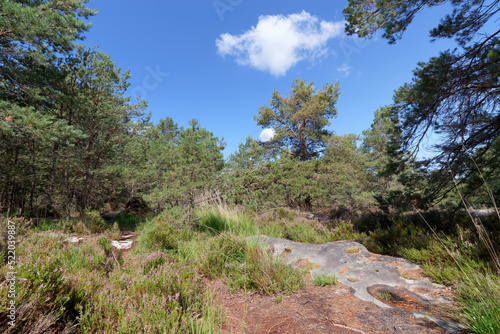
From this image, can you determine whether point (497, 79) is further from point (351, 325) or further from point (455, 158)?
point (351, 325)

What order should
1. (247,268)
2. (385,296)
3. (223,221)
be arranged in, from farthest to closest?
(223,221)
(247,268)
(385,296)

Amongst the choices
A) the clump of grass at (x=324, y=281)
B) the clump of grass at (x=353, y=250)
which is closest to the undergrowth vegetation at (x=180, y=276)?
the clump of grass at (x=324, y=281)

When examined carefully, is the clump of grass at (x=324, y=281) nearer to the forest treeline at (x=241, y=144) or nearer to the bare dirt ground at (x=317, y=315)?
the bare dirt ground at (x=317, y=315)

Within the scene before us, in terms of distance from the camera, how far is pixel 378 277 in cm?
318

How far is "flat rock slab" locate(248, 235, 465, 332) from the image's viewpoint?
2.39 m

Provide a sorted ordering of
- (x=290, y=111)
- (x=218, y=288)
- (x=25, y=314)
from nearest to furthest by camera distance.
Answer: (x=25, y=314), (x=218, y=288), (x=290, y=111)

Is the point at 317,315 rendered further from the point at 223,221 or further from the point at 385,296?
the point at 223,221

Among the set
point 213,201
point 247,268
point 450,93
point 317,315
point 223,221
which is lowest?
point 317,315

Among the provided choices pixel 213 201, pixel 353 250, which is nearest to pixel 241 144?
pixel 213 201

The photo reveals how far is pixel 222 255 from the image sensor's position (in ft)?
12.9

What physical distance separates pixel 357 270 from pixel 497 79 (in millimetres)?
3844

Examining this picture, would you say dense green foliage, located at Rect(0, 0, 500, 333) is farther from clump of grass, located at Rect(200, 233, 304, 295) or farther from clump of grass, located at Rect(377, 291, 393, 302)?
clump of grass, located at Rect(377, 291, 393, 302)

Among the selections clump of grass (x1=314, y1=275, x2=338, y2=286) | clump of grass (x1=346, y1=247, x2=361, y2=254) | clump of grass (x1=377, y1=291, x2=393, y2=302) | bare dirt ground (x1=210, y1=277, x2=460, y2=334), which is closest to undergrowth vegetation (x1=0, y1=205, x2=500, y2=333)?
clump of grass (x1=314, y1=275, x2=338, y2=286)

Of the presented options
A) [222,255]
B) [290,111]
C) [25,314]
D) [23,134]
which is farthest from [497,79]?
[290,111]
